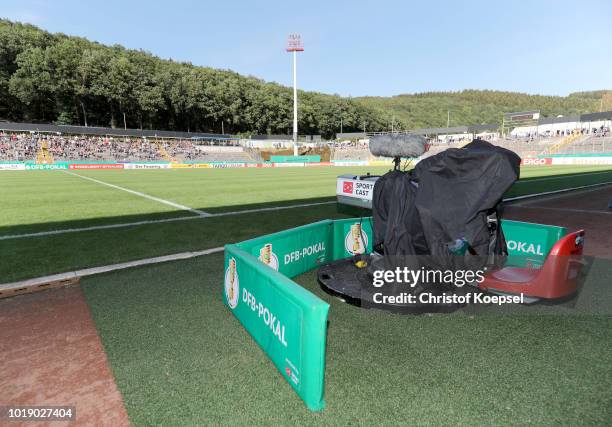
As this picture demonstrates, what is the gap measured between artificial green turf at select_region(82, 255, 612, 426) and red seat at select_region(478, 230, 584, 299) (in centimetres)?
29

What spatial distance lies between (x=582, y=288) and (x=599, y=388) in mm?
2335

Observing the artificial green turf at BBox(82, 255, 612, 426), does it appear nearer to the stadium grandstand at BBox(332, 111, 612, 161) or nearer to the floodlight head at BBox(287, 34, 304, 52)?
the stadium grandstand at BBox(332, 111, 612, 161)

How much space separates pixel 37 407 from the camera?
260 cm

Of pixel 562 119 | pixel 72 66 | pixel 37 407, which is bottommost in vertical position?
pixel 37 407

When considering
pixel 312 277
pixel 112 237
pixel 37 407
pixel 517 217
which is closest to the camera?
pixel 37 407

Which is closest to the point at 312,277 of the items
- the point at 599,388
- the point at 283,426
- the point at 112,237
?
the point at 283,426

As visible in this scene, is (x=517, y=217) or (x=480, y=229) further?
(x=517, y=217)

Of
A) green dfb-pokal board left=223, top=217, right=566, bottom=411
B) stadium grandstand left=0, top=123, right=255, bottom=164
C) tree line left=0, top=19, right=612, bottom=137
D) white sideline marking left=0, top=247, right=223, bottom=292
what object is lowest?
white sideline marking left=0, top=247, right=223, bottom=292

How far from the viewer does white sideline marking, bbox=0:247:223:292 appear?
479cm

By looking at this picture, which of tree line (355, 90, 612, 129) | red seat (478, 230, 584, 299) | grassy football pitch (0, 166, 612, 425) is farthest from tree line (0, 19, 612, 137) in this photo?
red seat (478, 230, 584, 299)

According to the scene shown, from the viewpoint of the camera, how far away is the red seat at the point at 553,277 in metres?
3.63

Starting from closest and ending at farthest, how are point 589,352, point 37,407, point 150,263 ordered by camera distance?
point 37,407 → point 589,352 → point 150,263

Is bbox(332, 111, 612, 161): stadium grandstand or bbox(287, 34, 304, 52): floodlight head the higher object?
bbox(287, 34, 304, 52): floodlight head

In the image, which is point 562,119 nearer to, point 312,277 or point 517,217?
point 517,217
